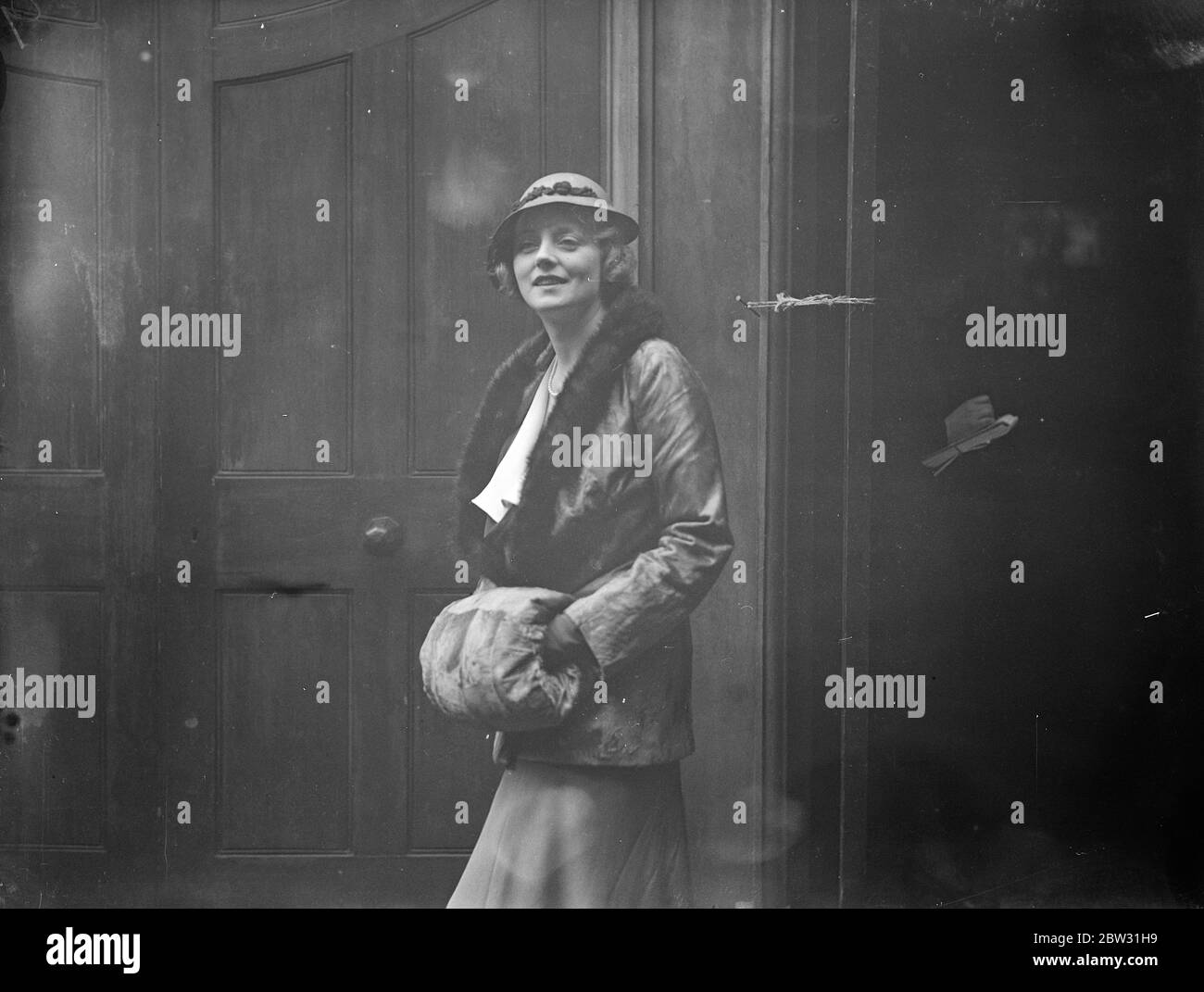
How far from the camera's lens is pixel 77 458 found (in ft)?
7.87

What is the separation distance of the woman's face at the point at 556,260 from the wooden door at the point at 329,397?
2.8 inches

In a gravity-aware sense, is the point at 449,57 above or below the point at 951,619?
above

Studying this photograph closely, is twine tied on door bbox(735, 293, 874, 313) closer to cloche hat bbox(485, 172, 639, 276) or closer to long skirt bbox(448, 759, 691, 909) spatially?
cloche hat bbox(485, 172, 639, 276)

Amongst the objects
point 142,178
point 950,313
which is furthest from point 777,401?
point 142,178

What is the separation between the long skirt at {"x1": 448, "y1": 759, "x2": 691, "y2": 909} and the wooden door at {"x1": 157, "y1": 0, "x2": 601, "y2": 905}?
76mm

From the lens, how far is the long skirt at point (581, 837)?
2371 mm

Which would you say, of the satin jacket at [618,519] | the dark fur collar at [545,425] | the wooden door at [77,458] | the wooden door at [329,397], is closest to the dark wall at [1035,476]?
the satin jacket at [618,519]

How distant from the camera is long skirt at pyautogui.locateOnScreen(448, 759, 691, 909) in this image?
7.78ft

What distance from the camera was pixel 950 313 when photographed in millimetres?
2367

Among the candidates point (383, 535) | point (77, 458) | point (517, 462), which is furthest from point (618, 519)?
point (77, 458)

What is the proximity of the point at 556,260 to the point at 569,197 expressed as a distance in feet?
0.45

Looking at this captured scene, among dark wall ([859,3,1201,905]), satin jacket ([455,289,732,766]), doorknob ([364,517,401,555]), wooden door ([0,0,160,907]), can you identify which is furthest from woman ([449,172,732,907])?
wooden door ([0,0,160,907])
